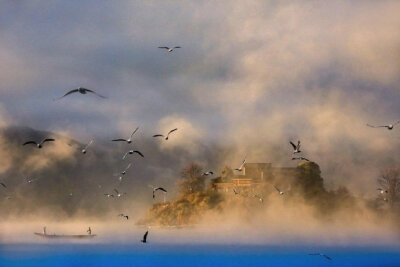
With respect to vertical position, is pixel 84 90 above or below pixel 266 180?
below

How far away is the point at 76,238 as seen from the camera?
196 metres

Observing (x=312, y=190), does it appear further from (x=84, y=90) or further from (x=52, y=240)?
(x=84, y=90)

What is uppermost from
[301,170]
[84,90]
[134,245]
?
[301,170]

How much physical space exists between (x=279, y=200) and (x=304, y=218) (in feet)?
36.3

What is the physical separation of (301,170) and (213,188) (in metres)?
26.2

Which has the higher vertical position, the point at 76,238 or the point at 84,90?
the point at 76,238

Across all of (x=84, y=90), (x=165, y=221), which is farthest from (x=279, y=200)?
(x=84, y=90)

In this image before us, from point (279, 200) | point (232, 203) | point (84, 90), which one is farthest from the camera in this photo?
point (279, 200)

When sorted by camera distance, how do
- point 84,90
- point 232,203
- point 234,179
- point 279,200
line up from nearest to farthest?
1. point 84,90
2. point 234,179
3. point 232,203
4. point 279,200

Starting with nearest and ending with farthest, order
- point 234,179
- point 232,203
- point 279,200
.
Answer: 1. point 234,179
2. point 232,203
3. point 279,200

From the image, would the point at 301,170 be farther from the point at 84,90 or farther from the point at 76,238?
the point at 84,90

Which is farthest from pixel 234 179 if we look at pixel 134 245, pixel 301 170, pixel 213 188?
pixel 134 245

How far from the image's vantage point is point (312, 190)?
16762 cm

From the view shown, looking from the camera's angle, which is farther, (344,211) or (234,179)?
(344,211)
